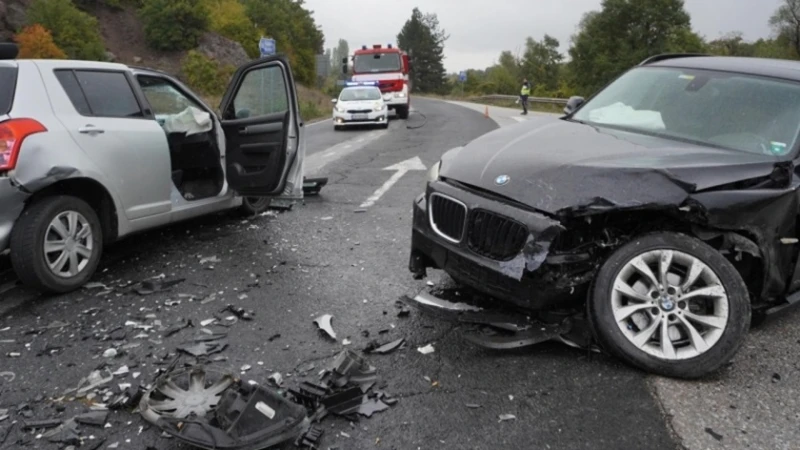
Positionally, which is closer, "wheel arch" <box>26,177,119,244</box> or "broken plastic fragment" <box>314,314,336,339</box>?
"broken plastic fragment" <box>314,314,336,339</box>

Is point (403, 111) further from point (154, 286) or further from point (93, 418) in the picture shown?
point (93, 418)

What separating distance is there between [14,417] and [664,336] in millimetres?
3331

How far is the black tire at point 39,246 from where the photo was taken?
14.2 ft

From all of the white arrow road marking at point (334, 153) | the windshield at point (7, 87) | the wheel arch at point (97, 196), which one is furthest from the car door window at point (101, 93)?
the white arrow road marking at point (334, 153)

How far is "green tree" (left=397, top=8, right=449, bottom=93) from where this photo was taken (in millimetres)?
122125

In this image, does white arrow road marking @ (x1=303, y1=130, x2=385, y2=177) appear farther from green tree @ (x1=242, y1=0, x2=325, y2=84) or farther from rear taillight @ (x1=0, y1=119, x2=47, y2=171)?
green tree @ (x1=242, y1=0, x2=325, y2=84)

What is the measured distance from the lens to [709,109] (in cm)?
434

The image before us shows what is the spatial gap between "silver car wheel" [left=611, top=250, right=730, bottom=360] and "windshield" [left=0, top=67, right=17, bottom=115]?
4.21 meters

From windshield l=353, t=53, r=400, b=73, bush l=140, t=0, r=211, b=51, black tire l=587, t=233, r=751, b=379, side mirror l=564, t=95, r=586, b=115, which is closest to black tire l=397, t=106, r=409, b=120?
windshield l=353, t=53, r=400, b=73

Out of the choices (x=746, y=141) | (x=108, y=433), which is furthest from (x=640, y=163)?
(x=108, y=433)

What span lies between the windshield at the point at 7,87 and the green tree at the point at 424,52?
116 m

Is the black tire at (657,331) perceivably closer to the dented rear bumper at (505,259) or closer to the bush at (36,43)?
the dented rear bumper at (505,259)

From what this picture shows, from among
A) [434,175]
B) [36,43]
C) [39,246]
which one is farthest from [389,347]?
[36,43]

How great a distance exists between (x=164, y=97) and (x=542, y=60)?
352 ft
